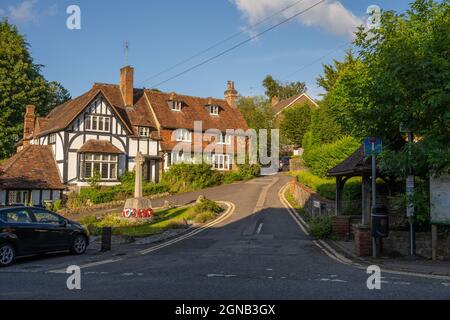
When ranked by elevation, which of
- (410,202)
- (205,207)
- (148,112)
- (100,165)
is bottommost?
(205,207)

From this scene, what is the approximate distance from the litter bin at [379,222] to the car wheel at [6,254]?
33.6 feet

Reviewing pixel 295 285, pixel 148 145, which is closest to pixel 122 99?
pixel 148 145

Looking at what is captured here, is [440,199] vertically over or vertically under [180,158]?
under

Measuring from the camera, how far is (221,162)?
2080 inches

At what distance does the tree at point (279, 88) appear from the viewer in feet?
323

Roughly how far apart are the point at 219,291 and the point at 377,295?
9.23 feet

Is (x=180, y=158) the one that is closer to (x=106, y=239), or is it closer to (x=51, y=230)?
(x=106, y=239)

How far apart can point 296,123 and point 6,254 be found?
54.5m

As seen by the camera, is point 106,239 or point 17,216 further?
point 106,239

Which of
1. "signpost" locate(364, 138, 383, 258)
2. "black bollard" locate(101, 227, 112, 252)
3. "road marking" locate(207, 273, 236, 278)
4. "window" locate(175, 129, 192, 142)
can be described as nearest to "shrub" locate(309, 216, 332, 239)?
"signpost" locate(364, 138, 383, 258)

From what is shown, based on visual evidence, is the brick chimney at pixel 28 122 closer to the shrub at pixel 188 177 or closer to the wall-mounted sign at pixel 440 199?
the shrub at pixel 188 177

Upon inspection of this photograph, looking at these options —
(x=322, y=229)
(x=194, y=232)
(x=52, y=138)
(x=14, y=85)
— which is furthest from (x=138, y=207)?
(x=14, y=85)

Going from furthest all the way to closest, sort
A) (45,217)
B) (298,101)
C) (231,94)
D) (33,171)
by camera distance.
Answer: (298,101) → (231,94) → (33,171) → (45,217)

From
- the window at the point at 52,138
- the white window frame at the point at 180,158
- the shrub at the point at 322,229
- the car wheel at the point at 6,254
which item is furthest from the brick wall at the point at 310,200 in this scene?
the window at the point at 52,138
